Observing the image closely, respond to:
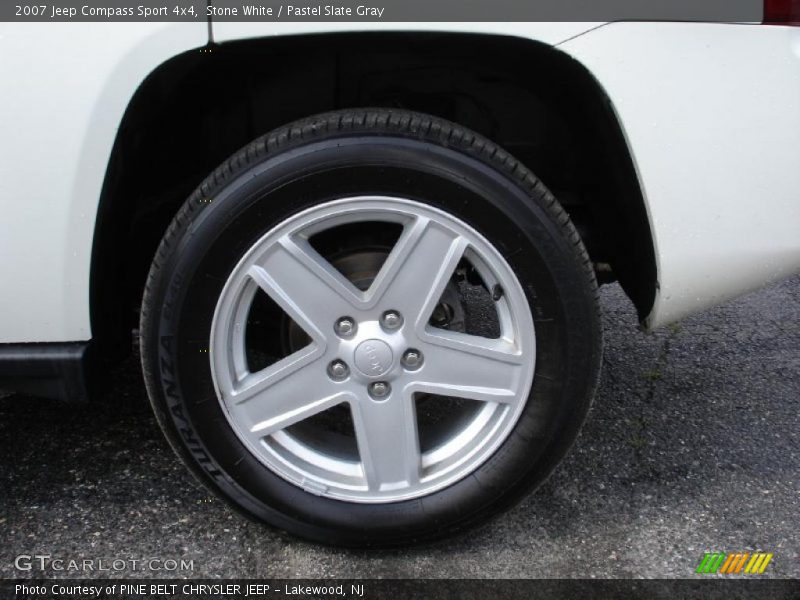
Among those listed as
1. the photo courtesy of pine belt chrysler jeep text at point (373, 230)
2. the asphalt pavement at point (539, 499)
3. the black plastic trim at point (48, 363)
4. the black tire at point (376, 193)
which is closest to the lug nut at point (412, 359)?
the photo courtesy of pine belt chrysler jeep text at point (373, 230)

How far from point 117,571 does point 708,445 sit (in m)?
1.59

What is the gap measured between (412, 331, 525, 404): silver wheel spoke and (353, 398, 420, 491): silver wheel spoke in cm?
7

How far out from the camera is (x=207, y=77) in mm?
1751

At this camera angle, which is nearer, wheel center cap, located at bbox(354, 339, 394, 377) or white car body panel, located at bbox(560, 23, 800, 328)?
white car body panel, located at bbox(560, 23, 800, 328)

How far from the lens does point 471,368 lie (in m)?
1.67

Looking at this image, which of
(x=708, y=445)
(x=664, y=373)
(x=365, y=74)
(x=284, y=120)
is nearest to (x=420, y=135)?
(x=365, y=74)

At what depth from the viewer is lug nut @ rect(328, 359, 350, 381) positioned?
1662 millimetres

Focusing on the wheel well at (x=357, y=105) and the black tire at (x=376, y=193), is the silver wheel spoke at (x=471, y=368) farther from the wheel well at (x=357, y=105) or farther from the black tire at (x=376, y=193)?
the wheel well at (x=357, y=105)

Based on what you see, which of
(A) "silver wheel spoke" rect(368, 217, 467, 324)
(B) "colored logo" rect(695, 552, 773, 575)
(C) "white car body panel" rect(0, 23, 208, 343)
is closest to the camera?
(C) "white car body panel" rect(0, 23, 208, 343)

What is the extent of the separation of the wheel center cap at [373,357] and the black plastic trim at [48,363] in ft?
1.92

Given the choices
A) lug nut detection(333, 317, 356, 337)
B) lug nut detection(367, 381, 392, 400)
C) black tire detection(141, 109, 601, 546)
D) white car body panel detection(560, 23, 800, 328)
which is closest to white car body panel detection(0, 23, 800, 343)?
white car body panel detection(560, 23, 800, 328)

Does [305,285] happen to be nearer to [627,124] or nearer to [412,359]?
[412,359]

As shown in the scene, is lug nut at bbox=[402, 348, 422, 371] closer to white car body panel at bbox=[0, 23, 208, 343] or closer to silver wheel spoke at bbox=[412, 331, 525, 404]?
silver wheel spoke at bbox=[412, 331, 525, 404]

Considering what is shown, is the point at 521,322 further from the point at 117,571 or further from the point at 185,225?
the point at 117,571
